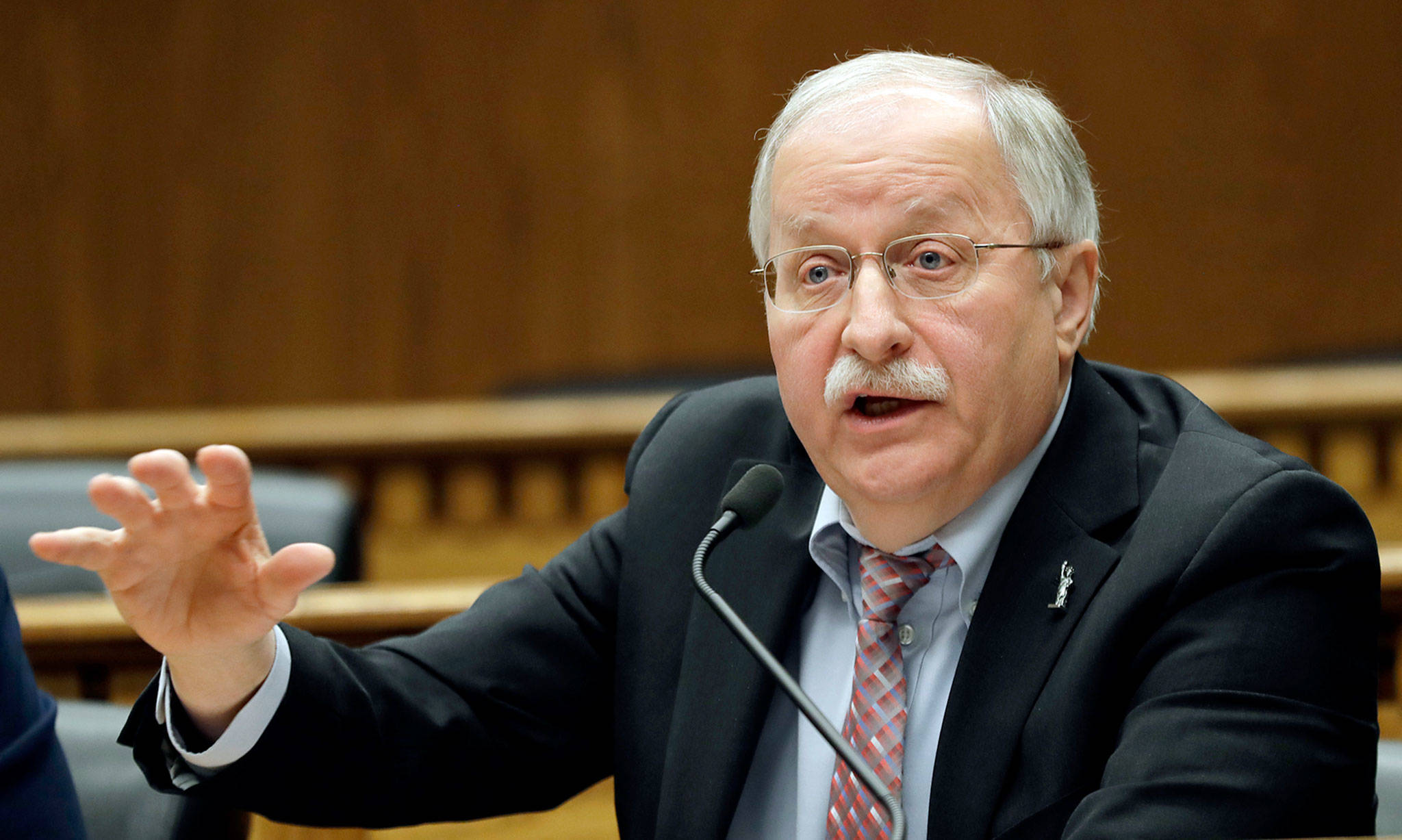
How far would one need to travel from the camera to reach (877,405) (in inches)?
56.4

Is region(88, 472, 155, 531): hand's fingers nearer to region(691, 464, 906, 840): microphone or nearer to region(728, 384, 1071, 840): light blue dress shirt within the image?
region(691, 464, 906, 840): microphone

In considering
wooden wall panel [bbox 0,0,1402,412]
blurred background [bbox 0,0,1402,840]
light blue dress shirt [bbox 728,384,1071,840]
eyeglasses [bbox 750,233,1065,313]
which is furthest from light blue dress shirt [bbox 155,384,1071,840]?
wooden wall panel [bbox 0,0,1402,412]

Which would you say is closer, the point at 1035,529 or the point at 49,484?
the point at 1035,529

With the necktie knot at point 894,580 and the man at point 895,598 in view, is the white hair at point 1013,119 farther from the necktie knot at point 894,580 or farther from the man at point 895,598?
the necktie knot at point 894,580

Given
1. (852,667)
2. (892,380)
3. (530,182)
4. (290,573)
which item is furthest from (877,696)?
(530,182)

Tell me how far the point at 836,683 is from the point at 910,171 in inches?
21.1

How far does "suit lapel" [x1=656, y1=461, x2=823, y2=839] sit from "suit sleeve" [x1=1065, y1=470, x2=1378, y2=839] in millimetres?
372

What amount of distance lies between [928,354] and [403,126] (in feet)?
13.1

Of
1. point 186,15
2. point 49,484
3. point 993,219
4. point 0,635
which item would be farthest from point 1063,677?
point 186,15

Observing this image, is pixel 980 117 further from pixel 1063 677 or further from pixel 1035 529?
pixel 1063 677

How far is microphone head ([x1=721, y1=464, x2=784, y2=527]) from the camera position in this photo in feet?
4.38

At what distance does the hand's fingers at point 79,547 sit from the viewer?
1.14 m

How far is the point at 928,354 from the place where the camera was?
1.41m

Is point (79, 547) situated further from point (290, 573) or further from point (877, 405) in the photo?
point (877, 405)
